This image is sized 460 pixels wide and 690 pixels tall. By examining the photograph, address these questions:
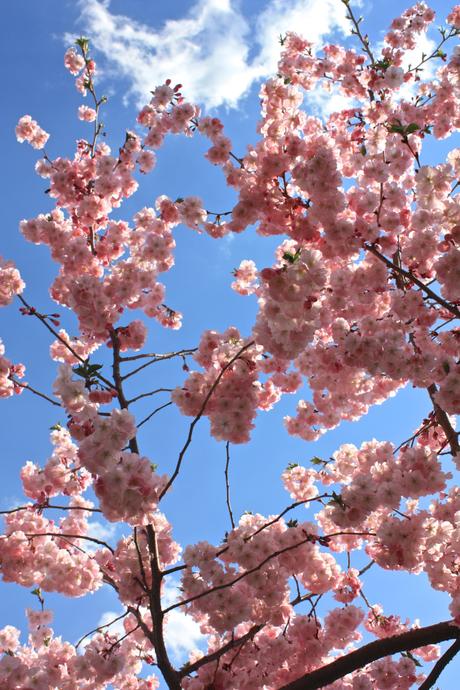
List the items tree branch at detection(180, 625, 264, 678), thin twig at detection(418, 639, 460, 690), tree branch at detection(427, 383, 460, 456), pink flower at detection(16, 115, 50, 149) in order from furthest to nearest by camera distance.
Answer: pink flower at detection(16, 115, 50, 149)
tree branch at detection(427, 383, 460, 456)
tree branch at detection(180, 625, 264, 678)
thin twig at detection(418, 639, 460, 690)

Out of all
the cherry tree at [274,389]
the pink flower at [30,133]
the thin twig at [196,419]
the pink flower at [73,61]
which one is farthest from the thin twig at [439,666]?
the pink flower at [73,61]

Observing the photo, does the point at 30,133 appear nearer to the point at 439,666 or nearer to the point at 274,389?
the point at 274,389

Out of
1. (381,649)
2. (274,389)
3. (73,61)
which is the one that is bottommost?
(381,649)

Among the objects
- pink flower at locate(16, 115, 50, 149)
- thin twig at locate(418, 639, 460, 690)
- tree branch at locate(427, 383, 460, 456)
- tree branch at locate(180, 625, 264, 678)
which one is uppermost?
pink flower at locate(16, 115, 50, 149)

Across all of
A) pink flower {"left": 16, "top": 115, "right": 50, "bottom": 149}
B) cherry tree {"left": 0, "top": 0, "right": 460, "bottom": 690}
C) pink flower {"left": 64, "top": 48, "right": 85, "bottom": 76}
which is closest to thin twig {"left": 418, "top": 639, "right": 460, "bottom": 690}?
cherry tree {"left": 0, "top": 0, "right": 460, "bottom": 690}

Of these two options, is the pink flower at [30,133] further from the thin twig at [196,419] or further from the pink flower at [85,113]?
the thin twig at [196,419]

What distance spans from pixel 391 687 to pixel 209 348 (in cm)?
455

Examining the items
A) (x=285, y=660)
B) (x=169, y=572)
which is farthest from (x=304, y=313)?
(x=285, y=660)

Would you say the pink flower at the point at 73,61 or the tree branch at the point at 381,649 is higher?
the pink flower at the point at 73,61

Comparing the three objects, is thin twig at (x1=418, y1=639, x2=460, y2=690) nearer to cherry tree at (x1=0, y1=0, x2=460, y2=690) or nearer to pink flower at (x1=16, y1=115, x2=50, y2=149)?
cherry tree at (x1=0, y1=0, x2=460, y2=690)

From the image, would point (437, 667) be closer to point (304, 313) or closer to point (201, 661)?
point (201, 661)

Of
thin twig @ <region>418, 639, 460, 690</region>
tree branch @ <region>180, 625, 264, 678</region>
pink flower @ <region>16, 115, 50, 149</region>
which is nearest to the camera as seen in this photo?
thin twig @ <region>418, 639, 460, 690</region>

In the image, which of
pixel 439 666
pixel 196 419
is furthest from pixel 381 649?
pixel 196 419

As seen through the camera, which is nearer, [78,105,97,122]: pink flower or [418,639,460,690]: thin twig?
[418,639,460,690]: thin twig
